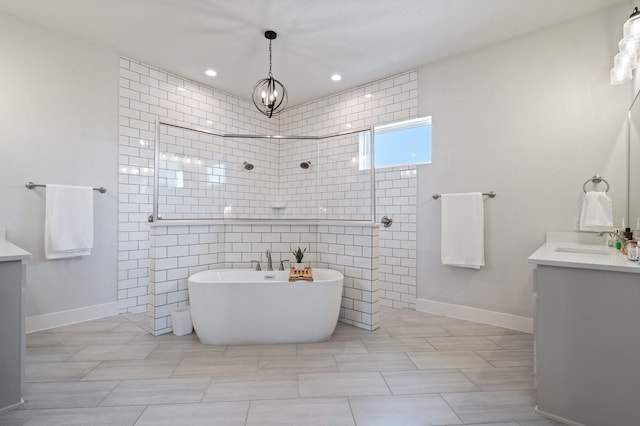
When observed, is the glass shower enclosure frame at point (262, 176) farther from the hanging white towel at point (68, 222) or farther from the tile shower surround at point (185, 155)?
the hanging white towel at point (68, 222)

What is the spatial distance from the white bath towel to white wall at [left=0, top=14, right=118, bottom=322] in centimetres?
457

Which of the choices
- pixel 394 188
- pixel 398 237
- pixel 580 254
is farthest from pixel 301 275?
pixel 580 254

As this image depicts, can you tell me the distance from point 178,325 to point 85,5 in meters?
2.90

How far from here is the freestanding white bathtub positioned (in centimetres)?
259

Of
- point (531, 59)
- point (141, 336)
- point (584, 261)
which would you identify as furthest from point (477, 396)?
point (531, 59)

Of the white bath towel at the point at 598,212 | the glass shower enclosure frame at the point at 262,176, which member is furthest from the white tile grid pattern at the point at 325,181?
the white bath towel at the point at 598,212

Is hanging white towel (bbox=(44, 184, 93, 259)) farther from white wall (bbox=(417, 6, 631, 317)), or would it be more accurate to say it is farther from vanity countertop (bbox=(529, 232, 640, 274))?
vanity countertop (bbox=(529, 232, 640, 274))

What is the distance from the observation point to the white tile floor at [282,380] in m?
1.68

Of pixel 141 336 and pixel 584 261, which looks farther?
pixel 141 336

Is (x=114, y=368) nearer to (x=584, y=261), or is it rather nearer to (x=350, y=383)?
(x=350, y=383)

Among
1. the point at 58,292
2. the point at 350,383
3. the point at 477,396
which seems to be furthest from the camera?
the point at 58,292

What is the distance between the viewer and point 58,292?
300 cm

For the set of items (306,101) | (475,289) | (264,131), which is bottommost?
(475,289)

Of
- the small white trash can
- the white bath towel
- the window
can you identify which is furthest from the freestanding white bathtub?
the white bath towel
